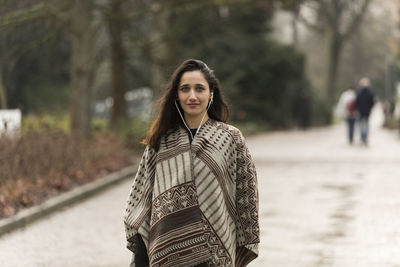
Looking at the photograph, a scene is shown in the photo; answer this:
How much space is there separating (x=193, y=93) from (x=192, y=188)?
0.47 m

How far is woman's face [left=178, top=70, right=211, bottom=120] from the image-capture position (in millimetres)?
3896

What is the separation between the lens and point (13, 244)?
8.00 m

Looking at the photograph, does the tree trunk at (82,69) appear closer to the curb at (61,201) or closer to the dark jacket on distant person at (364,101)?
the curb at (61,201)

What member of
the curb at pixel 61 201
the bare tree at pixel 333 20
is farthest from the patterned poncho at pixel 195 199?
the bare tree at pixel 333 20

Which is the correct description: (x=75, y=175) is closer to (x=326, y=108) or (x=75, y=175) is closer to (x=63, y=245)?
(x=63, y=245)

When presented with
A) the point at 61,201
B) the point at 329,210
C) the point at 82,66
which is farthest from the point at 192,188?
the point at 82,66

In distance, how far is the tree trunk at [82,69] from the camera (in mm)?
16047

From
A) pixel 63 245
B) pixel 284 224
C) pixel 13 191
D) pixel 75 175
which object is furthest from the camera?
pixel 75 175

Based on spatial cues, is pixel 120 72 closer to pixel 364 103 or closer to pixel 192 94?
pixel 364 103

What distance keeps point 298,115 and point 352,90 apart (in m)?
14.6

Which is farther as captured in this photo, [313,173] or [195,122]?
[313,173]

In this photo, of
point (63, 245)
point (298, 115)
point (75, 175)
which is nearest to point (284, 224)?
point (63, 245)

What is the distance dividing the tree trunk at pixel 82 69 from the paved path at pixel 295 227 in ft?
11.0

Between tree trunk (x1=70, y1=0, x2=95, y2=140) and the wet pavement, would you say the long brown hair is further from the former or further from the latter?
tree trunk (x1=70, y1=0, x2=95, y2=140)
